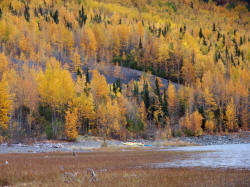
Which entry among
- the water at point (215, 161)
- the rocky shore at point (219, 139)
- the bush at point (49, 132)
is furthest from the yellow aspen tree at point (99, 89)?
the water at point (215, 161)

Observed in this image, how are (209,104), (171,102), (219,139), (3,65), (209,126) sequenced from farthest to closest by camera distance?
(3,65)
(209,104)
(171,102)
(209,126)
(219,139)

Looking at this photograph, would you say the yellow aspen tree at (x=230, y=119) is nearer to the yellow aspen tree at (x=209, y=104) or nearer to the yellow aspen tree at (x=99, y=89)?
the yellow aspen tree at (x=209, y=104)

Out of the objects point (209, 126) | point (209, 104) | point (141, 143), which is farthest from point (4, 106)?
point (209, 104)

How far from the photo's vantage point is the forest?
227ft

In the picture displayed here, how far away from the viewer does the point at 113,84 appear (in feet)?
311

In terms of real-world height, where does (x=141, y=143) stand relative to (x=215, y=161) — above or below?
below

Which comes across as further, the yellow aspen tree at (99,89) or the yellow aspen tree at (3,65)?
the yellow aspen tree at (3,65)

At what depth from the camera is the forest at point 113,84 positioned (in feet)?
227

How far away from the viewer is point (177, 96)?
3531 inches

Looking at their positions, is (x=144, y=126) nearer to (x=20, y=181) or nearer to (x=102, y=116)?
(x=102, y=116)

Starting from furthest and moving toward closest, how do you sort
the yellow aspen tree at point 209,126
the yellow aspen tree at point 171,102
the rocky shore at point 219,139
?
the yellow aspen tree at point 171,102
the yellow aspen tree at point 209,126
the rocky shore at point 219,139

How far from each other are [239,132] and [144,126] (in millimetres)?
25840

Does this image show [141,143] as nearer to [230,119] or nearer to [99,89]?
[99,89]

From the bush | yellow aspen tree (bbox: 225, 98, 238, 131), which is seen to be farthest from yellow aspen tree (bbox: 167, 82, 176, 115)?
the bush
